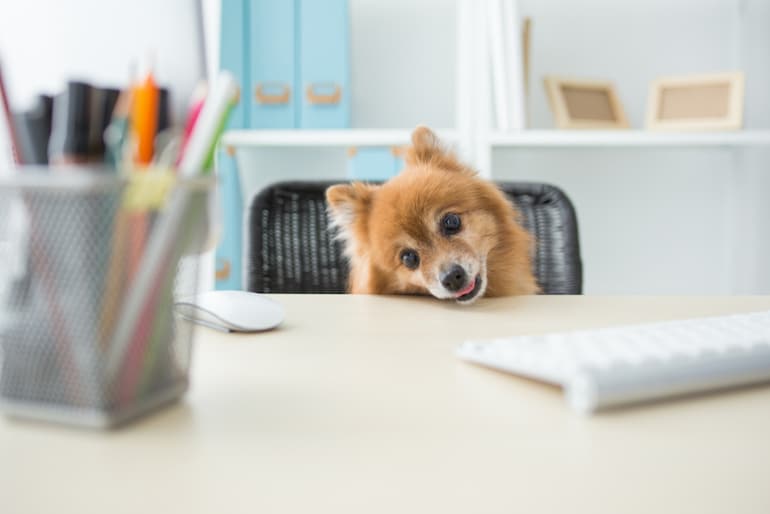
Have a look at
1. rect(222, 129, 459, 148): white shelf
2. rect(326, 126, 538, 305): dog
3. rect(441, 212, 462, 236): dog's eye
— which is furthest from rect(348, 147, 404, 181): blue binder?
rect(441, 212, 462, 236): dog's eye

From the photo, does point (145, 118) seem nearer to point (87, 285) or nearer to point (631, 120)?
point (87, 285)

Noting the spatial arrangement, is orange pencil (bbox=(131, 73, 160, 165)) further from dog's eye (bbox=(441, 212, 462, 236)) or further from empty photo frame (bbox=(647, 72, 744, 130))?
empty photo frame (bbox=(647, 72, 744, 130))

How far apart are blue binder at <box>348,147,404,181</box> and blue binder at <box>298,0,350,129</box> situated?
0.12 metres

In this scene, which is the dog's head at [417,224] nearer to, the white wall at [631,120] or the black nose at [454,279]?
the black nose at [454,279]

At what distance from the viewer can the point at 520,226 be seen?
5.65ft

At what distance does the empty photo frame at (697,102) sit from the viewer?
2.47 metres

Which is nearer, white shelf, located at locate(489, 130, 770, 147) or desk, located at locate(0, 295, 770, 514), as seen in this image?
desk, located at locate(0, 295, 770, 514)

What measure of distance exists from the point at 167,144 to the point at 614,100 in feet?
8.37

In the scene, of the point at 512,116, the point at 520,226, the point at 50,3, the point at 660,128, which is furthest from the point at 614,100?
the point at 50,3

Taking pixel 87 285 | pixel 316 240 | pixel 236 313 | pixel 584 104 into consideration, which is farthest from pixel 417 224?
pixel 584 104

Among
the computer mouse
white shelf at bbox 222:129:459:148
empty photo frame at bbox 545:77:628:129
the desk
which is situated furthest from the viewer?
empty photo frame at bbox 545:77:628:129

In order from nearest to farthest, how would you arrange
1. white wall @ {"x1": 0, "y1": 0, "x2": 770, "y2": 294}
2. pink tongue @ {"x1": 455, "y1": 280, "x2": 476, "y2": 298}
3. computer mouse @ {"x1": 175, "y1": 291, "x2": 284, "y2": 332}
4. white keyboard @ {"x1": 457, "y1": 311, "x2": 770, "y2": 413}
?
white keyboard @ {"x1": 457, "y1": 311, "x2": 770, "y2": 413}, computer mouse @ {"x1": 175, "y1": 291, "x2": 284, "y2": 332}, pink tongue @ {"x1": 455, "y1": 280, "x2": 476, "y2": 298}, white wall @ {"x1": 0, "y1": 0, "x2": 770, "y2": 294}

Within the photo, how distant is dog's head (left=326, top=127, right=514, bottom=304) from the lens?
1539 millimetres

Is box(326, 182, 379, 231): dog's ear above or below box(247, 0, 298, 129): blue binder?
below
